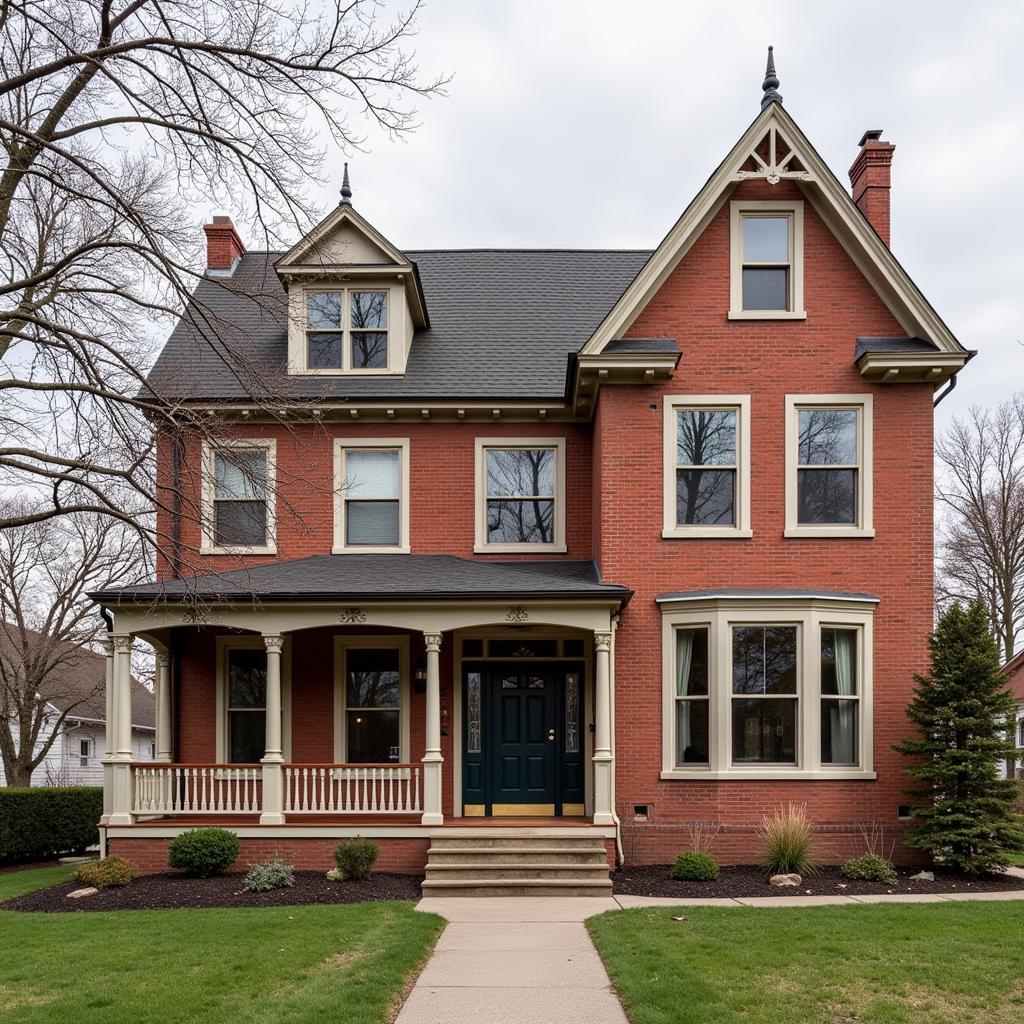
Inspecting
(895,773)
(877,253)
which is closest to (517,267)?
(877,253)

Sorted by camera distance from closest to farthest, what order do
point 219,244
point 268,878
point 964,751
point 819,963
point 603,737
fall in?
point 819,963
point 268,878
point 964,751
point 603,737
point 219,244

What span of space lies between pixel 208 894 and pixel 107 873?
1.69 metres

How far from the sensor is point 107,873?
42.5 ft

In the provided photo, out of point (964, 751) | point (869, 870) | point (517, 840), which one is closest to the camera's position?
point (869, 870)

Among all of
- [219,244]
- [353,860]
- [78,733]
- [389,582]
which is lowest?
[78,733]

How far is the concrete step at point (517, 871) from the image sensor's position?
12.7 metres

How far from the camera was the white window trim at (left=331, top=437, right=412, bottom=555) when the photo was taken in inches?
639

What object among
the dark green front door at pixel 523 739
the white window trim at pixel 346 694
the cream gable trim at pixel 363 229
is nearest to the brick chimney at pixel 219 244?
the cream gable trim at pixel 363 229

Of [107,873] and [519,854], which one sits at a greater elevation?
[519,854]

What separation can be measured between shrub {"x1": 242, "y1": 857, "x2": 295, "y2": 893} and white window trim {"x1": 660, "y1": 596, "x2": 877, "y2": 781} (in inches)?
207

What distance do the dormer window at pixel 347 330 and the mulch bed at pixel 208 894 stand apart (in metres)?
8.07

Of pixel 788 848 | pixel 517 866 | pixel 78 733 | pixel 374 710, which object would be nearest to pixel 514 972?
pixel 517 866

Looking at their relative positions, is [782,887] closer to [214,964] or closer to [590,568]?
[590,568]

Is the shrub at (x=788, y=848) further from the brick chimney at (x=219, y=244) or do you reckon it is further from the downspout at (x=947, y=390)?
the brick chimney at (x=219, y=244)
